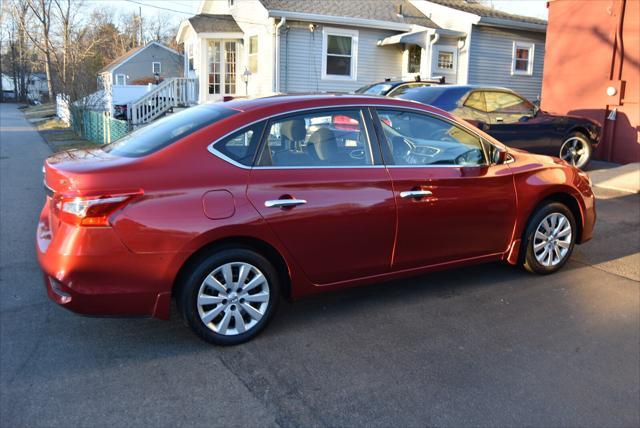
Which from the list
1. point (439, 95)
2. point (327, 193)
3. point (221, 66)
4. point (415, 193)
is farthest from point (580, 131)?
point (221, 66)

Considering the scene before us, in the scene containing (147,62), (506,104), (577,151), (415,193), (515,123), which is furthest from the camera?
(147,62)

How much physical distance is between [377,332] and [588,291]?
2.20 m

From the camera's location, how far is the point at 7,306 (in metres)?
4.85

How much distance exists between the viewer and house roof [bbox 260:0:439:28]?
1859 centimetres

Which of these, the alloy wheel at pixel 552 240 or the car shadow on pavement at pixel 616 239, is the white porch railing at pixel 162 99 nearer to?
the car shadow on pavement at pixel 616 239

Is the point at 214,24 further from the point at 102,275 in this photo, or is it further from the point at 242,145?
the point at 102,275

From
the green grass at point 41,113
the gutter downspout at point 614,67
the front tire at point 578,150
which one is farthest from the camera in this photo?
the green grass at point 41,113

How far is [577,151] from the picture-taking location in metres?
11.3

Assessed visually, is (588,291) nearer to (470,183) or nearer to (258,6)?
(470,183)

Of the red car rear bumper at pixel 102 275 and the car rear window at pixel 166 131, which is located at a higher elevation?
the car rear window at pixel 166 131

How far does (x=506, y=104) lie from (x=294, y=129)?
7576 millimetres

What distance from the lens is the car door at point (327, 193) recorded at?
410 centimetres

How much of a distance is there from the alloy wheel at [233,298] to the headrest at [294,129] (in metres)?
1.00

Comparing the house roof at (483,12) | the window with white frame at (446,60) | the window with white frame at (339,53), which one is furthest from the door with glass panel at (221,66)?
the house roof at (483,12)
